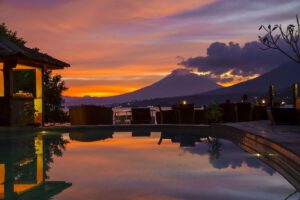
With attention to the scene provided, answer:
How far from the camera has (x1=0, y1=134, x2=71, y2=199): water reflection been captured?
570cm

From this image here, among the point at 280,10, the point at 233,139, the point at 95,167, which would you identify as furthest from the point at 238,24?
the point at 95,167

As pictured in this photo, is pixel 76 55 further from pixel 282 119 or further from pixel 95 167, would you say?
pixel 95 167

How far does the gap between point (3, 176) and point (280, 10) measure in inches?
937

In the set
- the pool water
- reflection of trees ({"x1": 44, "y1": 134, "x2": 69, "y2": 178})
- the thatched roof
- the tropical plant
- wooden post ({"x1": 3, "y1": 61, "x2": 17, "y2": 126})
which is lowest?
the pool water

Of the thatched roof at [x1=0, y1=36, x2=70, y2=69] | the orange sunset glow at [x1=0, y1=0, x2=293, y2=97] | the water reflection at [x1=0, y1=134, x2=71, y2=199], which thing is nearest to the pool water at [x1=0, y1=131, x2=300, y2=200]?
the water reflection at [x1=0, y1=134, x2=71, y2=199]

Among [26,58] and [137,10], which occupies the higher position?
[137,10]

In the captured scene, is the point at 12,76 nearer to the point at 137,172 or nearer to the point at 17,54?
the point at 17,54

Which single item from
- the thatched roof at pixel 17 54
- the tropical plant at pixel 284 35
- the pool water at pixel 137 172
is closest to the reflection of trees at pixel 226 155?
the pool water at pixel 137 172

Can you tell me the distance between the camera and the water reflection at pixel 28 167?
18.7ft

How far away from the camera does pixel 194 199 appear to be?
5.25m

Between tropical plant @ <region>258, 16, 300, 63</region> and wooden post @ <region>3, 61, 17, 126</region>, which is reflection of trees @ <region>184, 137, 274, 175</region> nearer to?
wooden post @ <region>3, 61, 17, 126</region>

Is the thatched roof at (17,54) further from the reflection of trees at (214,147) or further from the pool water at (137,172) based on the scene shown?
the reflection of trees at (214,147)

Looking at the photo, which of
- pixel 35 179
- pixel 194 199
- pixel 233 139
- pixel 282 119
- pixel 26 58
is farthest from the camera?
pixel 26 58

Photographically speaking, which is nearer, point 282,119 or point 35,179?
point 35,179
